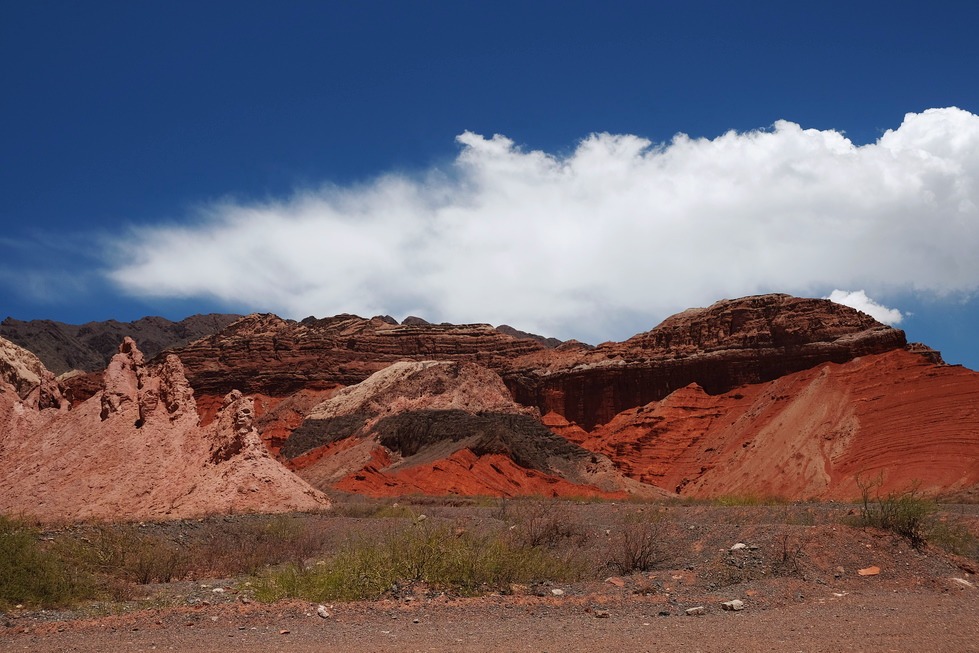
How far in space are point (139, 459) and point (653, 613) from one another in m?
16.8

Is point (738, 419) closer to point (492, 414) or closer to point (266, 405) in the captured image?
point (492, 414)

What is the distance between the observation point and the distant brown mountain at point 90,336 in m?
132

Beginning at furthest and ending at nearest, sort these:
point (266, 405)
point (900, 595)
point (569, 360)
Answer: point (266, 405)
point (569, 360)
point (900, 595)

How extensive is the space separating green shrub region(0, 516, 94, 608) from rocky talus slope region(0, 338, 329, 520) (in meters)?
8.35

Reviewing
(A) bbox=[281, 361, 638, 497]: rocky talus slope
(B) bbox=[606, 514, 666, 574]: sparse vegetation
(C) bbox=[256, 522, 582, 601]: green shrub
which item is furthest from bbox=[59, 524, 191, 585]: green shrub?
(A) bbox=[281, 361, 638, 497]: rocky talus slope

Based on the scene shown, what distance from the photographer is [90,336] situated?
14975cm

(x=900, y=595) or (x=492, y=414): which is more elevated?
(x=492, y=414)

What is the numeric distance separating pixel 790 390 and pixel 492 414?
70.1ft

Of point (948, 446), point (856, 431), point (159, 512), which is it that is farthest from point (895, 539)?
point (856, 431)

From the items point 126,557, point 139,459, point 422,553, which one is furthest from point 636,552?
point 139,459

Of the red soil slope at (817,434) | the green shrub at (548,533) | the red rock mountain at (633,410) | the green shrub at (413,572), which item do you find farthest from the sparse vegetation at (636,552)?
the red soil slope at (817,434)

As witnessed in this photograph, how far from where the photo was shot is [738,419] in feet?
174

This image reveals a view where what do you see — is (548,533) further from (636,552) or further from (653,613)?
(653,613)

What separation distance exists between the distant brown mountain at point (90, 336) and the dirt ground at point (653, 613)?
115408 millimetres
